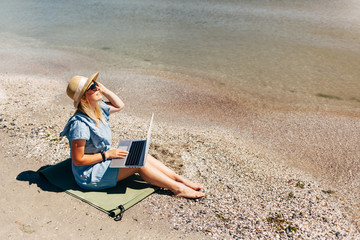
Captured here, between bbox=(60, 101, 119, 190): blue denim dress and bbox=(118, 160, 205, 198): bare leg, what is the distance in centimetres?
21

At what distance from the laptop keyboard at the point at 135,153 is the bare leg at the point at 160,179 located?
17 centimetres

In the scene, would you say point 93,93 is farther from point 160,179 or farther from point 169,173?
point 169,173

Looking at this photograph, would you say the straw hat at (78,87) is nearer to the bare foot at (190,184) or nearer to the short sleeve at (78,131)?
the short sleeve at (78,131)

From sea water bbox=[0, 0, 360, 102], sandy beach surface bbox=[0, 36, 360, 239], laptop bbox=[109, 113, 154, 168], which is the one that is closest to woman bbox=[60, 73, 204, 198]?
laptop bbox=[109, 113, 154, 168]

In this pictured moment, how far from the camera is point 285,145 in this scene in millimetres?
7590

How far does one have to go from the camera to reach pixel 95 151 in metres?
4.59

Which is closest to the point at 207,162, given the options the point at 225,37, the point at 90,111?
the point at 90,111

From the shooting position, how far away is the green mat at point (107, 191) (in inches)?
177

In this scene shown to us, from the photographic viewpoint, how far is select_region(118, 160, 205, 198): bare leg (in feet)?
15.3

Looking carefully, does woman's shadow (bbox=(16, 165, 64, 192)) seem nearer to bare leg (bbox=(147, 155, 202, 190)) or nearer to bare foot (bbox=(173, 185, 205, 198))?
bare leg (bbox=(147, 155, 202, 190))

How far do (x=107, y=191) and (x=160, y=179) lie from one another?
94 centimetres

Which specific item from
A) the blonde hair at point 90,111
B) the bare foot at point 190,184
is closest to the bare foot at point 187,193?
the bare foot at point 190,184

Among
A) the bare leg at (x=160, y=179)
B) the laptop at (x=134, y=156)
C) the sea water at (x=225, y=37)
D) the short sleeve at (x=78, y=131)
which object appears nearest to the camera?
the short sleeve at (x=78, y=131)

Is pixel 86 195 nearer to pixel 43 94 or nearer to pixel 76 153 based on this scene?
pixel 76 153
